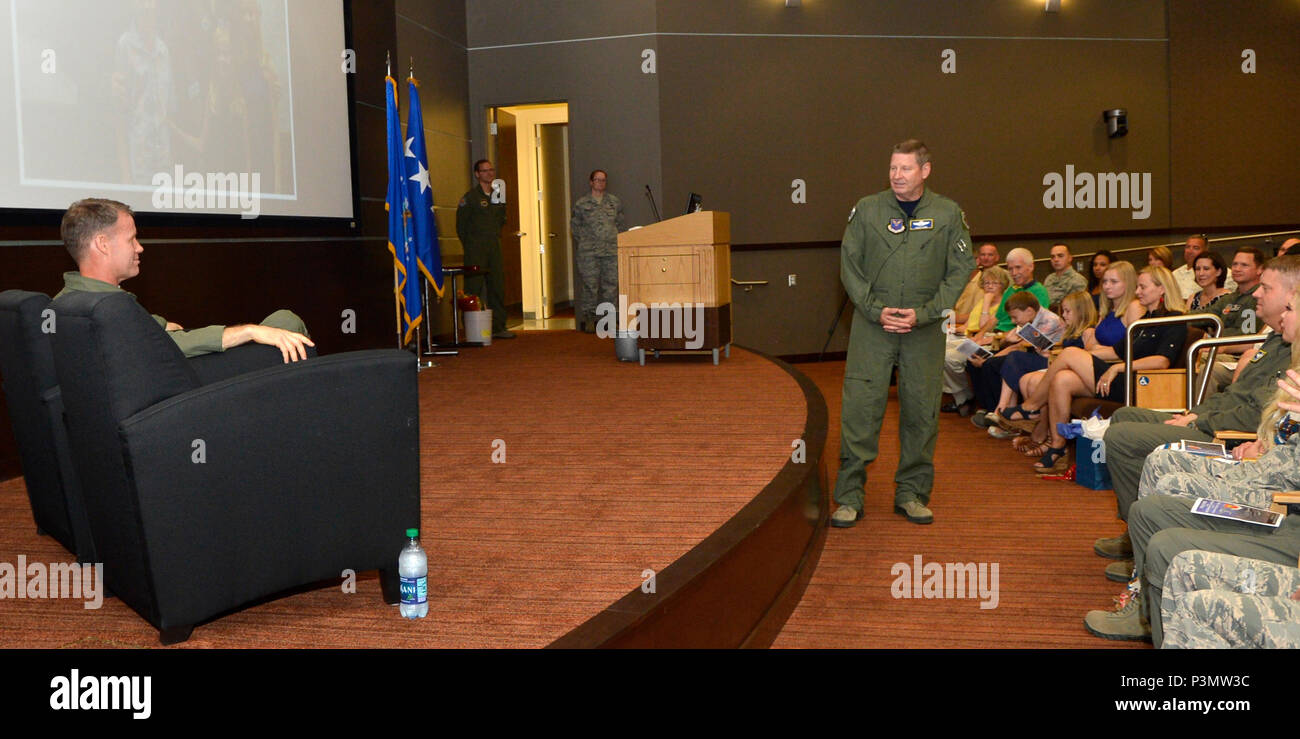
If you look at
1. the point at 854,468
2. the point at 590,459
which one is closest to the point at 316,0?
the point at 590,459

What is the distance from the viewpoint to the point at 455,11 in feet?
31.7

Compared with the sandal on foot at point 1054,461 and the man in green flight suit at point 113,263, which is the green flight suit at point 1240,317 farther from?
the man in green flight suit at point 113,263

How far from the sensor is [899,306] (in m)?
4.26

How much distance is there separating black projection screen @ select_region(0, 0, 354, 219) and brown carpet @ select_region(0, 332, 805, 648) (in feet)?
4.61

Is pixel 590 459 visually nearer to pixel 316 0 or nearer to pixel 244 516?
pixel 244 516

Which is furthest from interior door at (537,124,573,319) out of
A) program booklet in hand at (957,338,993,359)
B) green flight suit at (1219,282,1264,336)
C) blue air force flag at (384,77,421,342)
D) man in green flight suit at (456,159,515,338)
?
green flight suit at (1219,282,1264,336)

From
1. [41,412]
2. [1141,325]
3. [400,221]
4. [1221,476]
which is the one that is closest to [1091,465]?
[1141,325]

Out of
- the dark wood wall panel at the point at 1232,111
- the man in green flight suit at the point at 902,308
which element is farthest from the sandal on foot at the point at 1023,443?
the dark wood wall panel at the point at 1232,111

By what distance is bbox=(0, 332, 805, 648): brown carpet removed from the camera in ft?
8.16

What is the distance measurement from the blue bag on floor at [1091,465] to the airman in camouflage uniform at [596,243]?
5.11 metres

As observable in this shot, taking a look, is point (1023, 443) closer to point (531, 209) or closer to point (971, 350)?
point (971, 350)

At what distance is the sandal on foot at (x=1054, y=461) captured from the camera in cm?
533

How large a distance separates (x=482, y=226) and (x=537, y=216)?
244cm

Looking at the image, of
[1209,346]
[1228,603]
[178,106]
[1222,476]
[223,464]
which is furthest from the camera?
[178,106]
